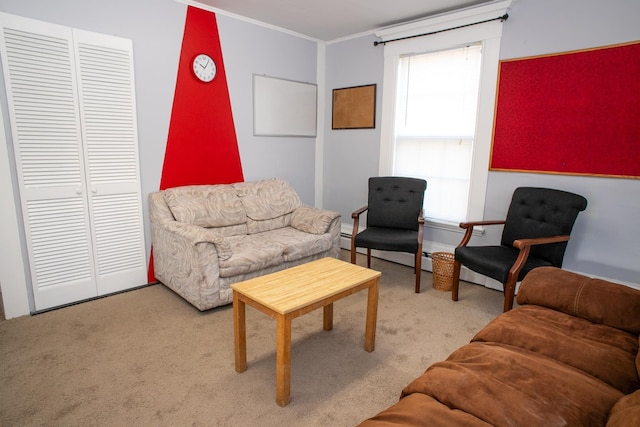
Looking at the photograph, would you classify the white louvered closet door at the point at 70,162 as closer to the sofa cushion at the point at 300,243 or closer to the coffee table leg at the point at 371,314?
the sofa cushion at the point at 300,243

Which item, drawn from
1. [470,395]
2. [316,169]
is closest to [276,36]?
[316,169]

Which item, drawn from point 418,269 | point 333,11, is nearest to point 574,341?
point 418,269

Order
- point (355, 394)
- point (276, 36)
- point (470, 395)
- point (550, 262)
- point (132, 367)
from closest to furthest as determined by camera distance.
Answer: point (470, 395) → point (355, 394) → point (132, 367) → point (550, 262) → point (276, 36)

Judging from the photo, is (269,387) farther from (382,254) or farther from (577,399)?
(382,254)

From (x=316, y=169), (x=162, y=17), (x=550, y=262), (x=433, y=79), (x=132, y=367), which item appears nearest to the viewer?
(x=132, y=367)

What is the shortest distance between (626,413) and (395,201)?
2728 mm

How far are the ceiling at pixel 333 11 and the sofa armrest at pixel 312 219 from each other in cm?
183

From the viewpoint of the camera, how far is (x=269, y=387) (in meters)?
1.93

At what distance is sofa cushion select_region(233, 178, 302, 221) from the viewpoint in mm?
3539

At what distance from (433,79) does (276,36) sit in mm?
1683

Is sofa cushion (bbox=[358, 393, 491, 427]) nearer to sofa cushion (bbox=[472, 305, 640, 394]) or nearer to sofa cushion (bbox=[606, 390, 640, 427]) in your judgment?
sofa cushion (bbox=[606, 390, 640, 427])

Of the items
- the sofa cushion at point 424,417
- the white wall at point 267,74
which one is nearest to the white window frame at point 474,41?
the white wall at point 267,74

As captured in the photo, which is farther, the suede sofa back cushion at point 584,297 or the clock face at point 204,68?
the clock face at point 204,68

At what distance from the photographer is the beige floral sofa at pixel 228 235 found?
8.73 ft
